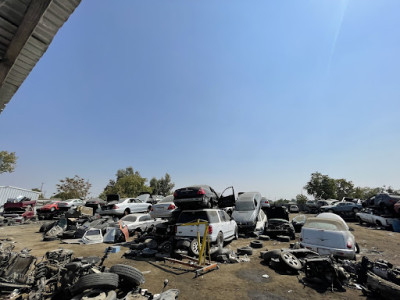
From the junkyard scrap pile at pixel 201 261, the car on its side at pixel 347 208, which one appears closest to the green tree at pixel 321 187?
the car on its side at pixel 347 208

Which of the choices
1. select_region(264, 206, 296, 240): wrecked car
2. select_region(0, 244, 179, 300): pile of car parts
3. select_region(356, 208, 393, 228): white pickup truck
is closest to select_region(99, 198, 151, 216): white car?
select_region(0, 244, 179, 300): pile of car parts

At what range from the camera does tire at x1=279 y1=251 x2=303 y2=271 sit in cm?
575

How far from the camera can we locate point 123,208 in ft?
49.2

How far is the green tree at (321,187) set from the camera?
47.3m

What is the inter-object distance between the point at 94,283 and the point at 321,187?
55.9 m

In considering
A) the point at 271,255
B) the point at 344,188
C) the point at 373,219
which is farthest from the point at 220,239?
the point at 344,188

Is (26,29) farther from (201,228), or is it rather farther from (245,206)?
(245,206)

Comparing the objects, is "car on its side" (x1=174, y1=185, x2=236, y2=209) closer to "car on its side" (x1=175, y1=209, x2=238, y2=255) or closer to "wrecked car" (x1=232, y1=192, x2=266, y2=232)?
"car on its side" (x1=175, y1=209, x2=238, y2=255)

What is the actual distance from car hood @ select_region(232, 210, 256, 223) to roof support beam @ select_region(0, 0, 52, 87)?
12206 mm

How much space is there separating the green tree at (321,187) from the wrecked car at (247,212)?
142ft

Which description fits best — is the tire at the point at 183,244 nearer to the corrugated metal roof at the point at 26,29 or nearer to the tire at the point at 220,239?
the tire at the point at 220,239

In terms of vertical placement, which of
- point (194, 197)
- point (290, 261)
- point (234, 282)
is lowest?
point (234, 282)

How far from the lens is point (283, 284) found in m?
5.05

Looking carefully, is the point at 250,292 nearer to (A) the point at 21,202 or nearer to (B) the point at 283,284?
(B) the point at 283,284
